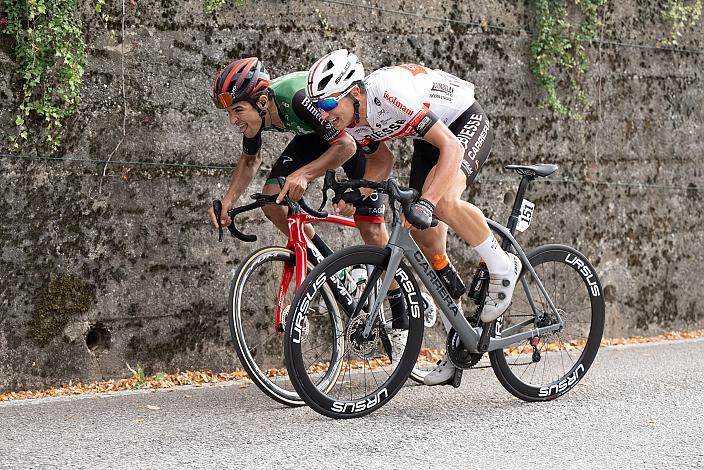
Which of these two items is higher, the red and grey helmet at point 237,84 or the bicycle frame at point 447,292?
the red and grey helmet at point 237,84

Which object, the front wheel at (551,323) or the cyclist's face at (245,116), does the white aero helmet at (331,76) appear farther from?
the front wheel at (551,323)

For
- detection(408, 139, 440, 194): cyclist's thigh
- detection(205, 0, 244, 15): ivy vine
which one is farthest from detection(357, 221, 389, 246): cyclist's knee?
detection(205, 0, 244, 15): ivy vine

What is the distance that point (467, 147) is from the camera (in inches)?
223

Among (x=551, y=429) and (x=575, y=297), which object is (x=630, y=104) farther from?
(x=551, y=429)

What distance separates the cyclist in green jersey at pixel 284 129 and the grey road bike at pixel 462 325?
0.37 m

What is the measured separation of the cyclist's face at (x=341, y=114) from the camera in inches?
209

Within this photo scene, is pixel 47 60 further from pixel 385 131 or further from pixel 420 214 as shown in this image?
pixel 420 214

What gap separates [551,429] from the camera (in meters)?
5.26

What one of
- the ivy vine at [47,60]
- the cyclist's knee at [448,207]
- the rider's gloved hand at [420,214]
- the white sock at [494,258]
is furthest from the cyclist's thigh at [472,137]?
the ivy vine at [47,60]

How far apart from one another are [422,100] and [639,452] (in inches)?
84.4

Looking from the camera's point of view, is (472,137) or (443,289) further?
(472,137)

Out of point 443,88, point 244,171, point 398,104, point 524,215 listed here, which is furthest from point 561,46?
point 398,104

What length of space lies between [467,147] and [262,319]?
2.28 m

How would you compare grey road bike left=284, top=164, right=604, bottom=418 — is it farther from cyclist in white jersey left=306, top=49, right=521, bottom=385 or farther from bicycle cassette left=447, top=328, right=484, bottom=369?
cyclist in white jersey left=306, top=49, right=521, bottom=385
